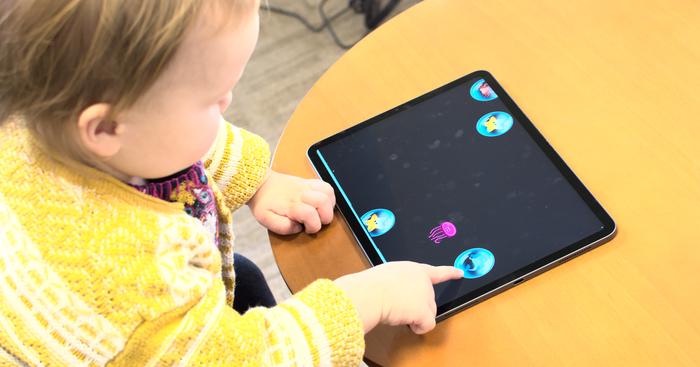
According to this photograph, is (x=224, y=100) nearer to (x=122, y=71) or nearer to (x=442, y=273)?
(x=122, y=71)

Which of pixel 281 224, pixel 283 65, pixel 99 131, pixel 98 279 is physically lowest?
pixel 283 65

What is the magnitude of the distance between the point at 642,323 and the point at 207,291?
39 centimetres

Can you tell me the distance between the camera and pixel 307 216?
29.5 inches

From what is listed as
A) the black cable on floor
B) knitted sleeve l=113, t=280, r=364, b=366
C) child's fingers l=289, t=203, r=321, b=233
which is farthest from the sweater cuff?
the black cable on floor

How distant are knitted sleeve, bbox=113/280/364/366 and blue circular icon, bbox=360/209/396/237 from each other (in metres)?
0.09

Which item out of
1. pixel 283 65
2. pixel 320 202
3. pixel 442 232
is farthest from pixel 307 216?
pixel 283 65

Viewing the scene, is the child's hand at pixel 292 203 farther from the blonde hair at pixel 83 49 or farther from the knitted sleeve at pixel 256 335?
the blonde hair at pixel 83 49

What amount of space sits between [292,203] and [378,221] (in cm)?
9

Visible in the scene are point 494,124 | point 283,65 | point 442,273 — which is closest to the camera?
point 442,273

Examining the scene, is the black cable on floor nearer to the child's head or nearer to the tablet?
the tablet

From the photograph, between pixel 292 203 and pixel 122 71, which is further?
pixel 292 203

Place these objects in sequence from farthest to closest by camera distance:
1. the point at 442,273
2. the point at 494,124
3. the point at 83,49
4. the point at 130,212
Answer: the point at 494,124, the point at 442,273, the point at 130,212, the point at 83,49

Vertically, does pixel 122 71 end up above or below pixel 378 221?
above

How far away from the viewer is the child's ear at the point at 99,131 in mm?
509
